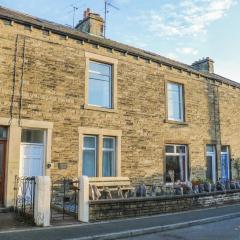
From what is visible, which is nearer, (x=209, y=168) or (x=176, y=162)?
(x=176, y=162)

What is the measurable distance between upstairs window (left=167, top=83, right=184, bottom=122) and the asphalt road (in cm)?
725

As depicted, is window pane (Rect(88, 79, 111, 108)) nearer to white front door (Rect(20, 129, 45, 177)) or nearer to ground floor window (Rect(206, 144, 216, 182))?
white front door (Rect(20, 129, 45, 177))

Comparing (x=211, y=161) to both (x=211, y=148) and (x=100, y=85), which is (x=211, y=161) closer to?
(x=211, y=148)

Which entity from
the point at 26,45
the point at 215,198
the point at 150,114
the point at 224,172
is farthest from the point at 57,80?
the point at 224,172

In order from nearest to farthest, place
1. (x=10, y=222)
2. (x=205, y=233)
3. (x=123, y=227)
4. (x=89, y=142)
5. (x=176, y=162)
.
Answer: (x=205, y=233)
(x=123, y=227)
(x=10, y=222)
(x=89, y=142)
(x=176, y=162)

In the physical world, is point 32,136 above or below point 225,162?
above

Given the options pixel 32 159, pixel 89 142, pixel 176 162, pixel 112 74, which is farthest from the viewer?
pixel 176 162

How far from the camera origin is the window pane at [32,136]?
1322 centimetres

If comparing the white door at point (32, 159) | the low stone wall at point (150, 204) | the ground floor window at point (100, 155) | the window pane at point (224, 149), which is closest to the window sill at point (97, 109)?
the ground floor window at point (100, 155)

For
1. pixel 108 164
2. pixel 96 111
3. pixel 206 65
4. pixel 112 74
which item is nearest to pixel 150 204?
pixel 108 164

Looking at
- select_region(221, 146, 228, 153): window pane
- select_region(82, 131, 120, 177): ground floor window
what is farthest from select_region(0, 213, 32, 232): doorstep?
select_region(221, 146, 228, 153): window pane

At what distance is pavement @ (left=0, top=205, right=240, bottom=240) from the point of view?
926cm

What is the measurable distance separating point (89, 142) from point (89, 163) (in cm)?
81

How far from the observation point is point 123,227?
10.6 m
